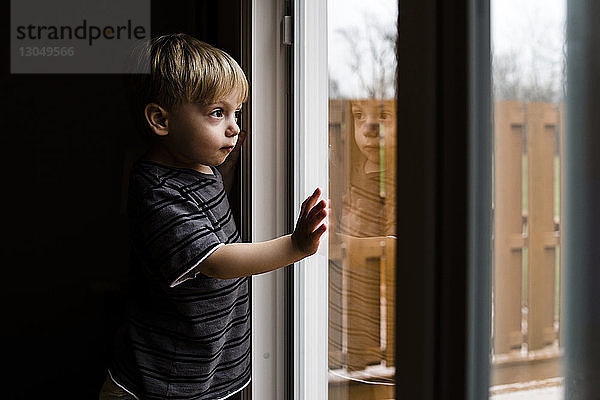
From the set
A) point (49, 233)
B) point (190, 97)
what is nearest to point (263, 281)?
point (190, 97)

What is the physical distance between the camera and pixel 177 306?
1.24 metres

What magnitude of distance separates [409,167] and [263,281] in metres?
0.87

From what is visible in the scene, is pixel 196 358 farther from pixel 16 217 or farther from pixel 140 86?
pixel 16 217

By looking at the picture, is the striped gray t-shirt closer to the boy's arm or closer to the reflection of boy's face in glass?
the boy's arm

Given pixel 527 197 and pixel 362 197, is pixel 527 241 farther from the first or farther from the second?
pixel 362 197

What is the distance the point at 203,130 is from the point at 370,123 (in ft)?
1.09

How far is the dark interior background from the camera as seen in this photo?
6.94 ft

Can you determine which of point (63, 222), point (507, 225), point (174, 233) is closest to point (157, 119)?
point (174, 233)

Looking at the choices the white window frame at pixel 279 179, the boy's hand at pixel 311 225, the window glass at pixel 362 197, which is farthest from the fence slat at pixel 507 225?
the white window frame at pixel 279 179

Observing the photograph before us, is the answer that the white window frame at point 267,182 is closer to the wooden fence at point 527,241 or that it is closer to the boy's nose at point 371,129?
the boy's nose at point 371,129

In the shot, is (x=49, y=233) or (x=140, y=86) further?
(x=49, y=233)

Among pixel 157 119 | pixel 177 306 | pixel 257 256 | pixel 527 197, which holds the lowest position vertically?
pixel 177 306

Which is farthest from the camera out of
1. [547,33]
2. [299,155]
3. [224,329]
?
[299,155]

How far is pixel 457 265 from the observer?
A: 1.95 ft
